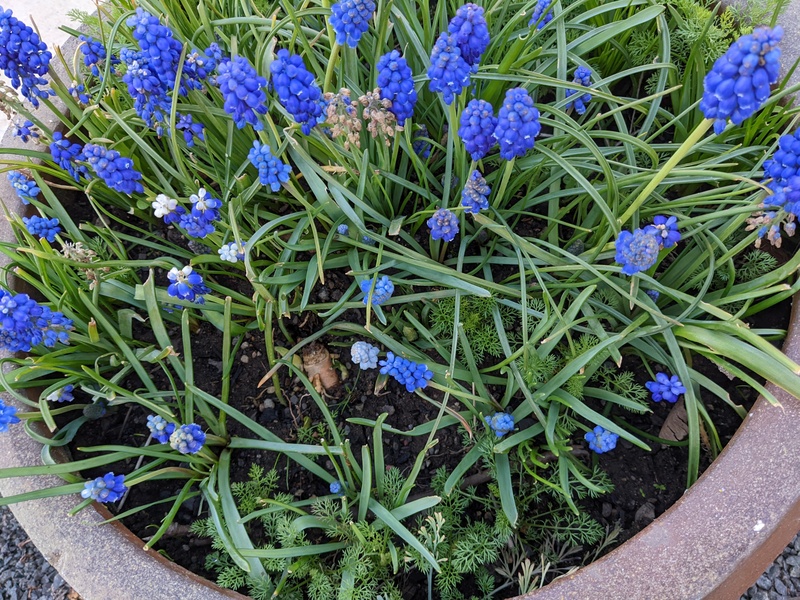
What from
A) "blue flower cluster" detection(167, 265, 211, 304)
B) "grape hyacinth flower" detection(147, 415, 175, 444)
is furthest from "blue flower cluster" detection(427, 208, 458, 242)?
"grape hyacinth flower" detection(147, 415, 175, 444)

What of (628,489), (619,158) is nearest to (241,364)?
(628,489)

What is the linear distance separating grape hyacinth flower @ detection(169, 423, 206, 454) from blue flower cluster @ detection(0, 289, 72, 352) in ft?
1.63

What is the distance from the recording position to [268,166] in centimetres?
Answer: 173

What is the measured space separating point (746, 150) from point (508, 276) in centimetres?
93

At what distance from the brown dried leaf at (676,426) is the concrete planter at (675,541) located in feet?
1.31

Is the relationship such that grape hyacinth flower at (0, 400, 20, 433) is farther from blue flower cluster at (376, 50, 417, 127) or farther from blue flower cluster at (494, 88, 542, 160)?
blue flower cluster at (494, 88, 542, 160)

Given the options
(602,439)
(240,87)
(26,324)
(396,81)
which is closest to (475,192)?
(396,81)

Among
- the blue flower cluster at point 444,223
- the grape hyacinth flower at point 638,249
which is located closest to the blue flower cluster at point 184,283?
the blue flower cluster at point 444,223

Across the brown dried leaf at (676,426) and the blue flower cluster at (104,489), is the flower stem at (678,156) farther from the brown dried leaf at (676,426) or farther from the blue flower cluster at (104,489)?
the blue flower cluster at (104,489)

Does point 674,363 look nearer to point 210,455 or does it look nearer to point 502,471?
point 502,471

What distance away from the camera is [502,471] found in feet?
6.13

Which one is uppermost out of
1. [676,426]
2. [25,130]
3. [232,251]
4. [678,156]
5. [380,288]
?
[25,130]

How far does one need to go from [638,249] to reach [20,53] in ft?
6.30

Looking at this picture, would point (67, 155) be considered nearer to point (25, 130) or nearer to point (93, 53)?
point (25, 130)
